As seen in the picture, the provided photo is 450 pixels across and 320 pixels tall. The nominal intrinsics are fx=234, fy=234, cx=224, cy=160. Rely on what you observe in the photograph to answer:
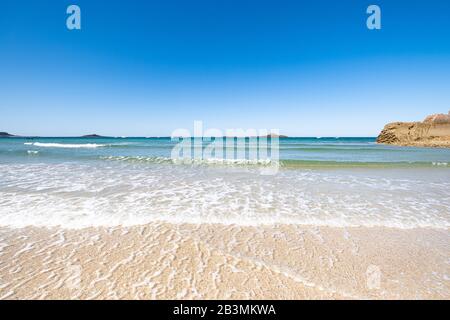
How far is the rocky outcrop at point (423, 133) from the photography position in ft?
147

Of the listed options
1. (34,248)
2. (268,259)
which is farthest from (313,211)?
(34,248)

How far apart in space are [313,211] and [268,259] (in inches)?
120

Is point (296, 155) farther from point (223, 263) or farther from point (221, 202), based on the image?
point (223, 263)

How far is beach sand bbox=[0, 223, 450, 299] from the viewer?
3.00 metres

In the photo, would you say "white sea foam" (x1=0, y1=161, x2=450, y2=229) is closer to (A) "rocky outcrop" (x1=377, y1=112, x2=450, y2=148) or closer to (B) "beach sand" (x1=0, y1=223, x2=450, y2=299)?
(B) "beach sand" (x1=0, y1=223, x2=450, y2=299)

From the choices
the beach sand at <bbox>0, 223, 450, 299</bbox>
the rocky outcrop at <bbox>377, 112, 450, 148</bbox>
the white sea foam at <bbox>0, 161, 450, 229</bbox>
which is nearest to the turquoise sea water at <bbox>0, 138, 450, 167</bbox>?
the white sea foam at <bbox>0, 161, 450, 229</bbox>

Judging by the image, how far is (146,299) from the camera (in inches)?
112

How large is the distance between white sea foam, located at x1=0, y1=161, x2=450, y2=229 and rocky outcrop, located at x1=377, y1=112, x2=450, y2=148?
1808 inches

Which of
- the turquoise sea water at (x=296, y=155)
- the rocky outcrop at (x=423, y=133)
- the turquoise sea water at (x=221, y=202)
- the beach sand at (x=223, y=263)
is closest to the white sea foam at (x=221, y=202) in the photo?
the turquoise sea water at (x=221, y=202)

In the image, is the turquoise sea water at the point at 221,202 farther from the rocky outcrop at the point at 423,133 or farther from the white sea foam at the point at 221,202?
the rocky outcrop at the point at 423,133

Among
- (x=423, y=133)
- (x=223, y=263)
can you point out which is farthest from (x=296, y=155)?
(x=423, y=133)

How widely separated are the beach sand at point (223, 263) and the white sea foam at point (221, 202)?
590 mm
